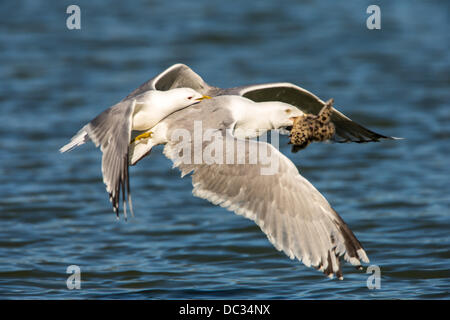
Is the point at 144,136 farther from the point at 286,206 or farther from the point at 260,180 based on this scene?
the point at 286,206

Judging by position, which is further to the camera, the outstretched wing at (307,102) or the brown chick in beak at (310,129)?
the outstretched wing at (307,102)

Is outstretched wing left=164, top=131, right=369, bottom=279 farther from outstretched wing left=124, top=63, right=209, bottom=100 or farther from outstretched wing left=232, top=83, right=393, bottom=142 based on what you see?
outstretched wing left=124, top=63, right=209, bottom=100

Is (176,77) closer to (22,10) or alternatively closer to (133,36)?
(133,36)

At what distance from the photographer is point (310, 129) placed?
5.62 metres

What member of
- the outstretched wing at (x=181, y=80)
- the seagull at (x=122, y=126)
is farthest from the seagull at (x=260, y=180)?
the outstretched wing at (x=181, y=80)

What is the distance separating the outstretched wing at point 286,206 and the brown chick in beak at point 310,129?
47 cm

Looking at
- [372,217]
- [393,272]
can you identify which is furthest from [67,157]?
[393,272]

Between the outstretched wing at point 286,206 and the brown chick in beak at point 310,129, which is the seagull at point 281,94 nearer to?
the brown chick in beak at point 310,129

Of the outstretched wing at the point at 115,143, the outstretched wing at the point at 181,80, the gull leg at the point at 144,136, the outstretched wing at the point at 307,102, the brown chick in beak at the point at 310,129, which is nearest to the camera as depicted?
the outstretched wing at the point at 115,143

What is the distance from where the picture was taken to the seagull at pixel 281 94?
615cm

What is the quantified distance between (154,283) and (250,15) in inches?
476

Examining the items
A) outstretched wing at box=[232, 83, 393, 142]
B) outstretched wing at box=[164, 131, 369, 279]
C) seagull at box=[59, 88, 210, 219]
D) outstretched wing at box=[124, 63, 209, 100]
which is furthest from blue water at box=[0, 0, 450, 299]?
outstretched wing at box=[124, 63, 209, 100]

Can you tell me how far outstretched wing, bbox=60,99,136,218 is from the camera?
5.08 meters

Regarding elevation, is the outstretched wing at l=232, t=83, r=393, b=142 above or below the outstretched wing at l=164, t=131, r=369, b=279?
above
